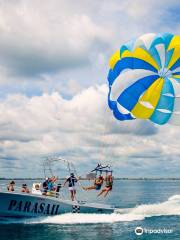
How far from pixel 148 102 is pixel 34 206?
822 centimetres

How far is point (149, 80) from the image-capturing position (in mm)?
19656

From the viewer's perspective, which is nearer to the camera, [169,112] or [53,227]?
[169,112]

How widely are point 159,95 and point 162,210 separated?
482 inches

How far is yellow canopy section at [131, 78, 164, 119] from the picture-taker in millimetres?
19453

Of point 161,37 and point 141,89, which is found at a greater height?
point 161,37

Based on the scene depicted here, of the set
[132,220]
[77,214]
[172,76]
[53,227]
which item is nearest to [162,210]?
[132,220]

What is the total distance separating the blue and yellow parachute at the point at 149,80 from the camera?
1920 centimetres

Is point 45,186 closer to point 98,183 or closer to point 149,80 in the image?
point 98,183

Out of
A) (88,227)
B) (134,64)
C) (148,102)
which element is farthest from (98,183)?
(134,64)

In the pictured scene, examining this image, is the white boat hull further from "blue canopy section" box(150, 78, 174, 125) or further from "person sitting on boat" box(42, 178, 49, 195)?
"blue canopy section" box(150, 78, 174, 125)

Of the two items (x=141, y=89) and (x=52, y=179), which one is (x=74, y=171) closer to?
(x=52, y=179)

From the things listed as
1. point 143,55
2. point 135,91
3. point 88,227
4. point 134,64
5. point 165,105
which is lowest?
point 88,227

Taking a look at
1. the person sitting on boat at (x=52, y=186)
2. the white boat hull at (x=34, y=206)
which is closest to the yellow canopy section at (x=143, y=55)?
the person sitting on boat at (x=52, y=186)

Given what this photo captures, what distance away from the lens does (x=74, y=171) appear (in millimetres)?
21922
